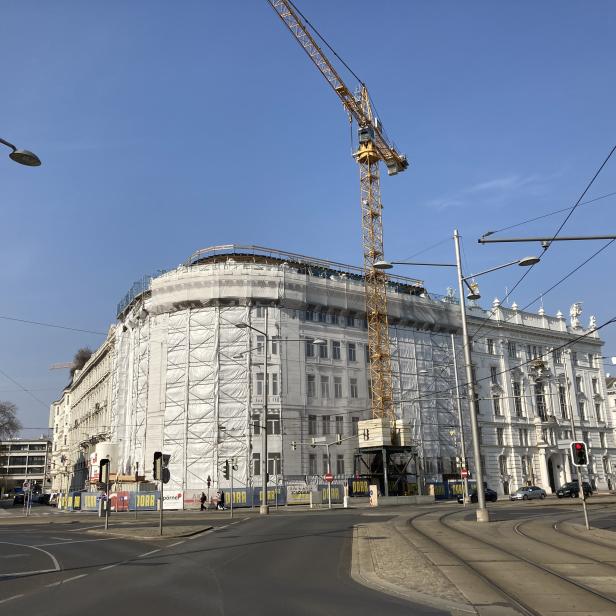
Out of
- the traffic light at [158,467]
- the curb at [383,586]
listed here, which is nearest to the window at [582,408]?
the traffic light at [158,467]

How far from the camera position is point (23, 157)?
1270 centimetres

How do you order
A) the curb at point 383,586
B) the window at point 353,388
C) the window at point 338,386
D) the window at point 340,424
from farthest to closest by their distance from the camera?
the window at point 353,388 → the window at point 338,386 → the window at point 340,424 → the curb at point 383,586

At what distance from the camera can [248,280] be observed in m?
61.1

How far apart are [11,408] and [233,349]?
46.5 meters

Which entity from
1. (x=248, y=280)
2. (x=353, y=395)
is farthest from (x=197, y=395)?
(x=353, y=395)

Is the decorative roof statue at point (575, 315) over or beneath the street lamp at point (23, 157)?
over

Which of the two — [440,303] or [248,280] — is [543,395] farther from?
[248,280]

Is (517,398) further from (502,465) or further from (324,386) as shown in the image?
(324,386)

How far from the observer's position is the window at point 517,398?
75906 millimetres

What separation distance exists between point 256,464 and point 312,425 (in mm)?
6970

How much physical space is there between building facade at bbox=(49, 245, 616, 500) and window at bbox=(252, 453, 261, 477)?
91 millimetres

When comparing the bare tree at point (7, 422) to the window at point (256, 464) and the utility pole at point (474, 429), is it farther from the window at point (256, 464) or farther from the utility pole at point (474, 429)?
the utility pole at point (474, 429)

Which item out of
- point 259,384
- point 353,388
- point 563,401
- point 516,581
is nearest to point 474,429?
point 516,581

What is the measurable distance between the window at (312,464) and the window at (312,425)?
2.05m
